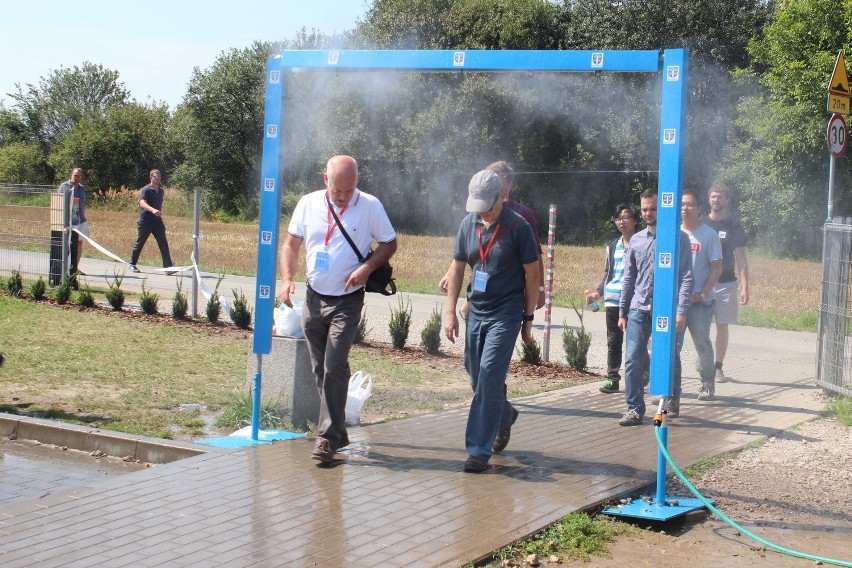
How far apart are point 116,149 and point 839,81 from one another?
56.6m

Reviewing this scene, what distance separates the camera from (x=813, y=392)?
9.93m

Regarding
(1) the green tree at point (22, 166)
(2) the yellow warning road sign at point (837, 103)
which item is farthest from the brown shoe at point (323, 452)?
(1) the green tree at point (22, 166)

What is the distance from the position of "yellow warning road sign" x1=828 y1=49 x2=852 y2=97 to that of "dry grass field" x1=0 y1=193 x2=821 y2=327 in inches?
244

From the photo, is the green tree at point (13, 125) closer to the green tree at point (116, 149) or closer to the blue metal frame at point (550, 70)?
the green tree at point (116, 149)

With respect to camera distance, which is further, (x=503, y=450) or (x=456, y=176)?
→ (x=456, y=176)

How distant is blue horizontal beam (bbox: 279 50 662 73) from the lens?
6.08m

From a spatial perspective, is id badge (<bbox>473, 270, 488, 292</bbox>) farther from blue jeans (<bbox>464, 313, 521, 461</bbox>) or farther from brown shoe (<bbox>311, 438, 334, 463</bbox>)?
brown shoe (<bbox>311, 438, 334, 463</bbox>)

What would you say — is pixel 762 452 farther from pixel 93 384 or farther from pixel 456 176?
pixel 456 176

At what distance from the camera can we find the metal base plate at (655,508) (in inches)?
217

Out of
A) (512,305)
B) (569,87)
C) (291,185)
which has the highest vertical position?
(569,87)

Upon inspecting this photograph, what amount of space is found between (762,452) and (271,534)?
3986 mm

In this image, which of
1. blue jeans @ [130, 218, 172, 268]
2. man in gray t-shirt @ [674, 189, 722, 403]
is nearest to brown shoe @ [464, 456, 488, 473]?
man in gray t-shirt @ [674, 189, 722, 403]

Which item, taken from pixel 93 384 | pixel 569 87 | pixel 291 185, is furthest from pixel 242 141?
pixel 93 384

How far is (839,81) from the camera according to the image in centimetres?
1058
